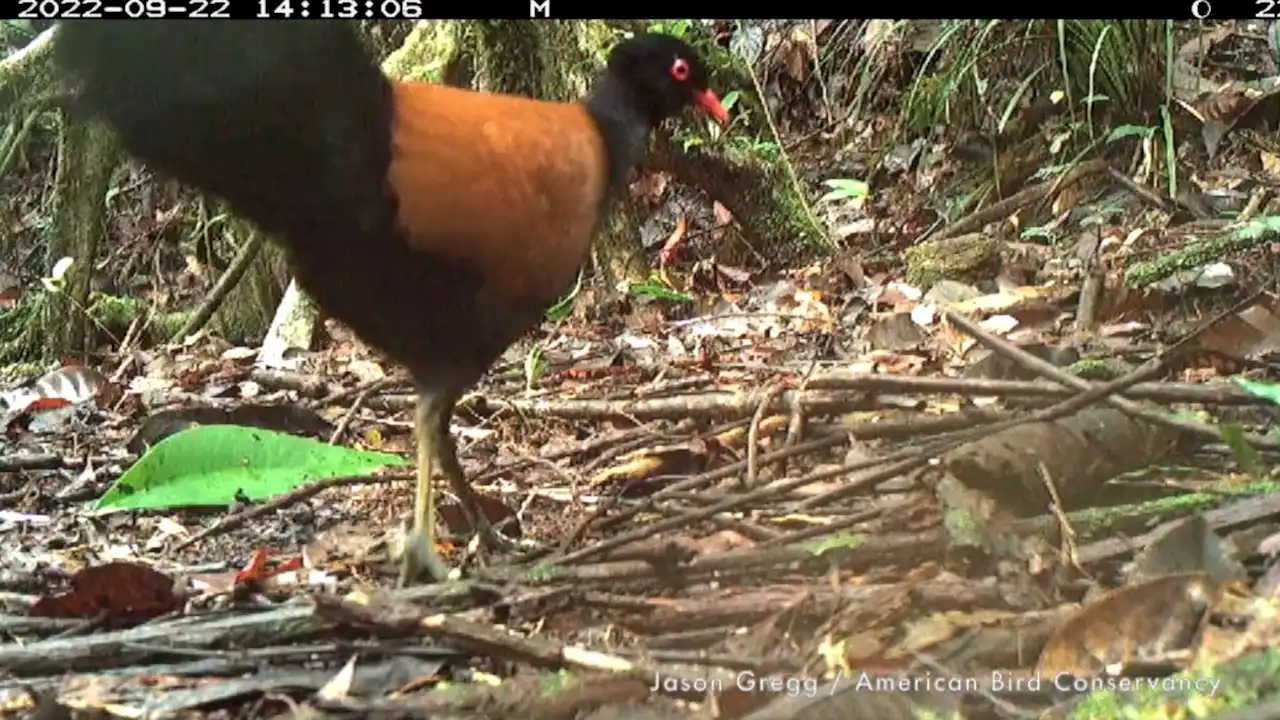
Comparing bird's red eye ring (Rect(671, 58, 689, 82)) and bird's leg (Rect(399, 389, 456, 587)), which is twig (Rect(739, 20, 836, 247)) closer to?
bird's red eye ring (Rect(671, 58, 689, 82))

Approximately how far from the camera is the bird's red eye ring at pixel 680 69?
1.21 metres

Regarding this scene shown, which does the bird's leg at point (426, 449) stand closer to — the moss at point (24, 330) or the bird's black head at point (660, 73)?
the bird's black head at point (660, 73)

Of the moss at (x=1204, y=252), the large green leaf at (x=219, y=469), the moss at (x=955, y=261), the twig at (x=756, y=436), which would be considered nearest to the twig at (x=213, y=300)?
the large green leaf at (x=219, y=469)

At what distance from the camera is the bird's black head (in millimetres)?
1165

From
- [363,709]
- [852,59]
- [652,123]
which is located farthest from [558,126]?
[363,709]

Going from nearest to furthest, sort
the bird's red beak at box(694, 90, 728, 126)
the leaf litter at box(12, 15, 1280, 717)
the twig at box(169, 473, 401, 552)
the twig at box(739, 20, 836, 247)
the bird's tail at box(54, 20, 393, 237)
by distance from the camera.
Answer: the leaf litter at box(12, 15, 1280, 717), the bird's tail at box(54, 20, 393, 237), the twig at box(169, 473, 401, 552), the bird's red beak at box(694, 90, 728, 126), the twig at box(739, 20, 836, 247)

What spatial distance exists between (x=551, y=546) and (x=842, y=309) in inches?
23.0

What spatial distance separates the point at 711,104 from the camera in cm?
126

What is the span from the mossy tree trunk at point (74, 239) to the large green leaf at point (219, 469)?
0.37 m

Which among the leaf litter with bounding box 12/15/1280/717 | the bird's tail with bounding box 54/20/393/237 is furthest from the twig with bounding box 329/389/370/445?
the bird's tail with bounding box 54/20/393/237

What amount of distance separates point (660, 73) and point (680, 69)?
0.03 meters

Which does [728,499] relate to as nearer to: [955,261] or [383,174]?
[383,174]

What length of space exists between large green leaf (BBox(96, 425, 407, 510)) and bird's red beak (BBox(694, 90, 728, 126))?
0.48m

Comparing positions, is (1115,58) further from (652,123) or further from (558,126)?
(558,126)
